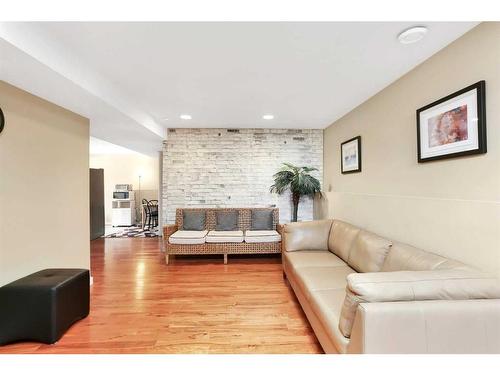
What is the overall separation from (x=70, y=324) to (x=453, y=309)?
2.76m

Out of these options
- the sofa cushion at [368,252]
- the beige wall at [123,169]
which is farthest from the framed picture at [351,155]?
the beige wall at [123,169]

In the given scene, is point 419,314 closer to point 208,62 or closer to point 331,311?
point 331,311

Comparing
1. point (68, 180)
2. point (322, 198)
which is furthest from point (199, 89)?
point (322, 198)

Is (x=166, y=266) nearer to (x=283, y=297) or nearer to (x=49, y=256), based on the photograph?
(x=49, y=256)

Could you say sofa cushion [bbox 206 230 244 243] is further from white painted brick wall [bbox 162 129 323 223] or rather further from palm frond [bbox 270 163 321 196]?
palm frond [bbox 270 163 321 196]

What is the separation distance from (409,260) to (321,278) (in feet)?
2.36

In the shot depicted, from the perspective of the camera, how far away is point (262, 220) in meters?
4.31

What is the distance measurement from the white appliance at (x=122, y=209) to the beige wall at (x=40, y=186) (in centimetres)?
489

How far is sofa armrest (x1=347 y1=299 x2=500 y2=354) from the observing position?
1081mm

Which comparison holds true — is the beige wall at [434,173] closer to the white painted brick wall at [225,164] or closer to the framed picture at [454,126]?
the framed picture at [454,126]

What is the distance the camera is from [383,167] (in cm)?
258

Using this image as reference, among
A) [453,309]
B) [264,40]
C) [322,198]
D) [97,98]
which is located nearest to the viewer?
[453,309]

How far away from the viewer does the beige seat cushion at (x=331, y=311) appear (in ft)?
4.36

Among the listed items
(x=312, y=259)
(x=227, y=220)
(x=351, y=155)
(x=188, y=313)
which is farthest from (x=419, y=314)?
(x=227, y=220)
